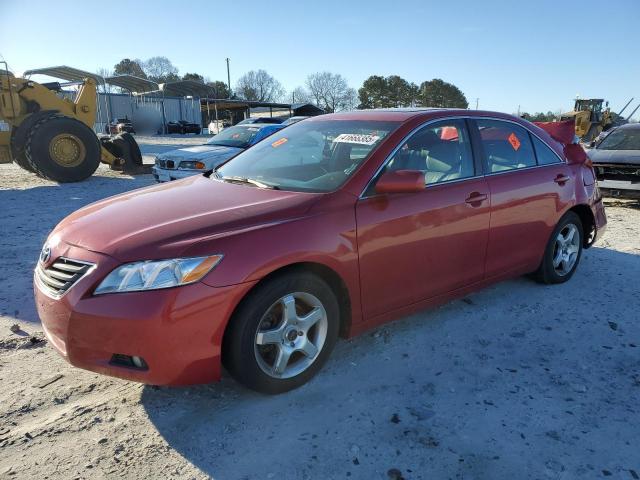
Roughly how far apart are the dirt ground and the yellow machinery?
2651cm

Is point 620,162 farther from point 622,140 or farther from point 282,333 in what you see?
point 282,333

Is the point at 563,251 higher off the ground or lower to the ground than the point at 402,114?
lower

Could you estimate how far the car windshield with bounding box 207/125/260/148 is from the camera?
10.9m

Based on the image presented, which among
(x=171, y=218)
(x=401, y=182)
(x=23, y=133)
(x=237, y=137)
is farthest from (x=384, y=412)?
(x=23, y=133)

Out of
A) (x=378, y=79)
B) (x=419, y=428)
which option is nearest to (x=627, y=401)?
(x=419, y=428)

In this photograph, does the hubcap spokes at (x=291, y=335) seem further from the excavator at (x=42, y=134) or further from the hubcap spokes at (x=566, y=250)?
the excavator at (x=42, y=134)

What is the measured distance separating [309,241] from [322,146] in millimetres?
1232

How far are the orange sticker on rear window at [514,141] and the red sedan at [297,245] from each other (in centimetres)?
2

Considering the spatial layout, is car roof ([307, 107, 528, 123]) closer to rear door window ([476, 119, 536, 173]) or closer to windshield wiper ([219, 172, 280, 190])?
rear door window ([476, 119, 536, 173])

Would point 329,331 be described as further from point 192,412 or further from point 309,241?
point 192,412

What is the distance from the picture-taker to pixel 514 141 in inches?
164

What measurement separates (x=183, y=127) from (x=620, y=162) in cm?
3636

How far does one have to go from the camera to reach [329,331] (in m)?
2.93

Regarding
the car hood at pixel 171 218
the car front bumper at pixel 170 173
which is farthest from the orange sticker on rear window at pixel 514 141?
the car front bumper at pixel 170 173
